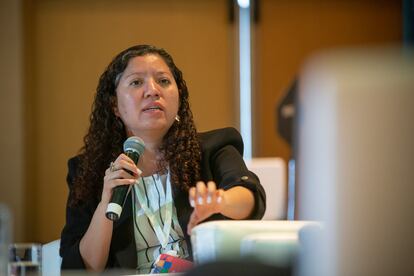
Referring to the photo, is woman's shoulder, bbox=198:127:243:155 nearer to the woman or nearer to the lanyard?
the woman

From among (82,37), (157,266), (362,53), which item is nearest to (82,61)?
(82,37)

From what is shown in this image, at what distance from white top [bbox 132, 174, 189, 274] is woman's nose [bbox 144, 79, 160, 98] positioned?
247 millimetres

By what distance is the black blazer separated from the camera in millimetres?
1843

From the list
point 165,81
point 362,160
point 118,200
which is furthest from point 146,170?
point 362,160

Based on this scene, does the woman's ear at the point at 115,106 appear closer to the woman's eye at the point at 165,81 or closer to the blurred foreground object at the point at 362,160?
the woman's eye at the point at 165,81

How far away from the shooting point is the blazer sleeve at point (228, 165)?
1796 millimetres

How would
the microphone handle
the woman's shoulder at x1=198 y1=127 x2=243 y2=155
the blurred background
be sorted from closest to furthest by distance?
the microphone handle → the woman's shoulder at x1=198 y1=127 x2=243 y2=155 → the blurred background

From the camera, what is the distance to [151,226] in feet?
6.27

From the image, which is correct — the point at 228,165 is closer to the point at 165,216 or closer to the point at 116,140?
the point at 165,216

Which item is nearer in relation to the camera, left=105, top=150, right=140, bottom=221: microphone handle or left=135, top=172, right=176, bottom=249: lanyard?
left=105, top=150, right=140, bottom=221: microphone handle

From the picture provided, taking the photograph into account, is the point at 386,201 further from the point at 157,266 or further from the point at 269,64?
the point at 269,64

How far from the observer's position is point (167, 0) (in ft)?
18.7

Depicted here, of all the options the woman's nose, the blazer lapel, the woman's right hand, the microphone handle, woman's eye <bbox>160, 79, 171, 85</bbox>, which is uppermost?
woman's eye <bbox>160, 79, 171, 85</bbox>

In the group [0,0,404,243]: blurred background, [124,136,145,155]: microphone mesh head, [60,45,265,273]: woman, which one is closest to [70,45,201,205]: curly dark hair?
[60,45,265,273]: woman
